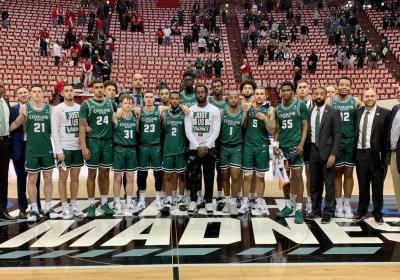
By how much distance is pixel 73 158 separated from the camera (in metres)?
6.40

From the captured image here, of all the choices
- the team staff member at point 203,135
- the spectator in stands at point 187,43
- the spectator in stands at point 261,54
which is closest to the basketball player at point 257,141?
the team staff member at point 203,135

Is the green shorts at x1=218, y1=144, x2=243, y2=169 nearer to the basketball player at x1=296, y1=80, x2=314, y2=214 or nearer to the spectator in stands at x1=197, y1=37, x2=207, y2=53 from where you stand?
the basketball player at x1=296, y1=80, x2=314, y2=214

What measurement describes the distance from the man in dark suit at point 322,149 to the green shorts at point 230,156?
97cm

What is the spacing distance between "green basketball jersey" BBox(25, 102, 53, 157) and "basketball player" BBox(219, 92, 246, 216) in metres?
2.39

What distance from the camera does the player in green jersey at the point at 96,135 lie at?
6348 millimetres

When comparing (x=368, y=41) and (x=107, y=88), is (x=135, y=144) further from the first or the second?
(x=368, y=41)

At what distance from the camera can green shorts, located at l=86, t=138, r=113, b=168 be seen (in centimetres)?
641

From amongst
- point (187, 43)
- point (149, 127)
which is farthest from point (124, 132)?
point (187, 43)

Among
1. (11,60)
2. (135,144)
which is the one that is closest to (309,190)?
(135,144)

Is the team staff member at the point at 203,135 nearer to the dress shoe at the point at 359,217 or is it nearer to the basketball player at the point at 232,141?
the basketball player at the point at 232,141

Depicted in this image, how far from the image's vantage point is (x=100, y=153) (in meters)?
6.48

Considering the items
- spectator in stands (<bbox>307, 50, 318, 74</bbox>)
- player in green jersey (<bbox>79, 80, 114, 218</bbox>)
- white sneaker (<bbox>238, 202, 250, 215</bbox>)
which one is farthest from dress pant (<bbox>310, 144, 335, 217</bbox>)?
spectator in stands (<bbox>307, 50, 318, 74</bbox>)

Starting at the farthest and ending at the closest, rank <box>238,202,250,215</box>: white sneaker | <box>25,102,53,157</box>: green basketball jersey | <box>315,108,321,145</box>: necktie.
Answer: <box>238,202,250,215</box>: white sneaker → <box>25,102,53,157</box>: green basketball jersey → <box>315,108,321,145</box>: necktie

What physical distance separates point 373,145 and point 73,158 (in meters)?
3.95
